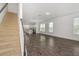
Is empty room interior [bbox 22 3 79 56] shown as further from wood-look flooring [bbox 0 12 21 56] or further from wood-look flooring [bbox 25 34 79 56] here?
wood-look flooring [bbox 0 12 21 56]

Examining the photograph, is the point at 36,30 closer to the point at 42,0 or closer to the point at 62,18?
the point at 42,0

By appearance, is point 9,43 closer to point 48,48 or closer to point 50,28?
point 48,48

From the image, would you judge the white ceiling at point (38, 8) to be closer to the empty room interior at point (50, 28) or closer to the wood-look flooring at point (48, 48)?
the empty room interior at point (50, 28)

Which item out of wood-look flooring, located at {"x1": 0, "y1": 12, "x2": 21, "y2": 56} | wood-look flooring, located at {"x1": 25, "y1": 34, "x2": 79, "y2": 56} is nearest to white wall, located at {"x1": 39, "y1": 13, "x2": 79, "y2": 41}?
wood-look flooring, located at {"x1": 25, "y1": 34, "x2": 79, "y2": 56}

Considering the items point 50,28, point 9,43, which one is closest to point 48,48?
point 50,28

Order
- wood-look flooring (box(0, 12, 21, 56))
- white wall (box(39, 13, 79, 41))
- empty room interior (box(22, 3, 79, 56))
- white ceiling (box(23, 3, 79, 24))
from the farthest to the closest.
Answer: white wall (box(39, 13, 79, 41))
empty room interior (box(22, 3, 79, 56))
white ceiling (box(23, 3, 79, 24))
wood-look flooring (box(0, 12, 21, 56))

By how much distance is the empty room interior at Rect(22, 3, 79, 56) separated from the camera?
3.46m

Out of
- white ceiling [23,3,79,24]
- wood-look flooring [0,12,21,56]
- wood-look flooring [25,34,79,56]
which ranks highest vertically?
white ceiling [23,3,79,24]

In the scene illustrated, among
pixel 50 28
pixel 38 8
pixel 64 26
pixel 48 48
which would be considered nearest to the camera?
pixel 38 8

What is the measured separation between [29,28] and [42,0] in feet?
4.15

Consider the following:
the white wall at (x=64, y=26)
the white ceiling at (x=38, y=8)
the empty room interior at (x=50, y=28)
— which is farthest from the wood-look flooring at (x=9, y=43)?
the white wall at (x=64, y=26)

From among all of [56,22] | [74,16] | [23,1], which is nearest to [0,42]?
[23,1]

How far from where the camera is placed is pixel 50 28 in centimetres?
441

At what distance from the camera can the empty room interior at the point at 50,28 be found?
11.4 ft
